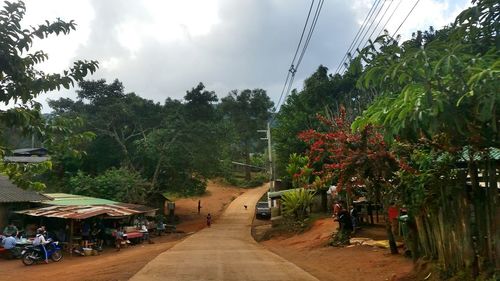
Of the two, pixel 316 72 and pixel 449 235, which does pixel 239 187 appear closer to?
pixel 316 72

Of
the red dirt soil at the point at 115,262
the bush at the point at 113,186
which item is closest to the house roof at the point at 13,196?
the red dirt soil at the point at 115,262

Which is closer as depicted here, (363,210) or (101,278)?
(101,278)

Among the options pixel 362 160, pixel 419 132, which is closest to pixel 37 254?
pixel 362 160

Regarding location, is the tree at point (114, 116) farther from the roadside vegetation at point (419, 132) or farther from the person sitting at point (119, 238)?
Result: the roadside vegetation at point (419, 132)

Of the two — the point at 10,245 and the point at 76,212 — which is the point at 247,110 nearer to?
the point at 76,212

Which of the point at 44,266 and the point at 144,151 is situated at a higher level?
the point at 144,151

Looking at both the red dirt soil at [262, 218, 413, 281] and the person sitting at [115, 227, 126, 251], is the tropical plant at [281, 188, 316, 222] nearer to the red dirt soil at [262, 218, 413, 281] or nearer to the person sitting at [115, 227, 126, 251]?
the red dirt soil at [262, 218, 413, 281]

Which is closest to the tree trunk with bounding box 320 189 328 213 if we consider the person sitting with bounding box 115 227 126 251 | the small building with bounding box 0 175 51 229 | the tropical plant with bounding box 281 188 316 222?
the tropical plant with bounding box 281 188 316 222

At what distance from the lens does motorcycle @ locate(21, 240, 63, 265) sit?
1931 centimetres

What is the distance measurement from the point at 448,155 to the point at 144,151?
36290 millimetres

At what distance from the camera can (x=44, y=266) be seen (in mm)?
19250

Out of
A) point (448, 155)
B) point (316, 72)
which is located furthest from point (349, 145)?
point (316, 72)

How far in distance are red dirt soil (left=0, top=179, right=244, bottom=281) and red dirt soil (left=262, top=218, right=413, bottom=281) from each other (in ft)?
17.8

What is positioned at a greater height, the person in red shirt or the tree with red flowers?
the tree with red flowers
